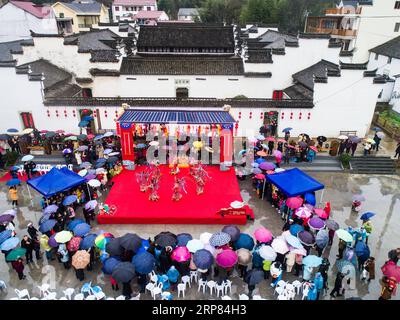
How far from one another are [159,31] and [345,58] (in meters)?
18.8

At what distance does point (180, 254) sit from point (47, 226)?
19.1 ft

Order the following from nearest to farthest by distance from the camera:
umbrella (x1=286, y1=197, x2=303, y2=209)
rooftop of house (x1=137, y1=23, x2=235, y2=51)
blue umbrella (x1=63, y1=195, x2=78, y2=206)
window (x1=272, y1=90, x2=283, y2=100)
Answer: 1. umbrella (x1=286, y1=197, x2=303, y2=209)
2. blue umbrella (x1=63, y1=195, x2=78, y2=206)
3. window (x1=272, y1=90, x2=283, y2=100)
4. rooftop of house (x1=137, y1=23, x2=235, y2=51)

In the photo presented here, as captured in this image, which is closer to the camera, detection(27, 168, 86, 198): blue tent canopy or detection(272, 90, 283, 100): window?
detection(27, 168, 86, 198): blue tent canopy

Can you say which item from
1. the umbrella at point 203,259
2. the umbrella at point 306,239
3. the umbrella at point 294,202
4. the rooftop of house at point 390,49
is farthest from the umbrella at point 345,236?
the rooftop of house at point 390,49

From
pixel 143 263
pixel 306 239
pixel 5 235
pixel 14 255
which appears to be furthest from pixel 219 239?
pixel 5 235

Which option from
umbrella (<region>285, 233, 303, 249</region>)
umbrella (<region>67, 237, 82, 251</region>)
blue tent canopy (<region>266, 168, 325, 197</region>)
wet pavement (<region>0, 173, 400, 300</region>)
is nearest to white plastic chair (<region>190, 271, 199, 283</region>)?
wet pavement (<region>0, 173, 400, 300</region>)

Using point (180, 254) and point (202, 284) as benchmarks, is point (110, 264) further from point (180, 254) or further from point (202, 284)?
point (202, 284)

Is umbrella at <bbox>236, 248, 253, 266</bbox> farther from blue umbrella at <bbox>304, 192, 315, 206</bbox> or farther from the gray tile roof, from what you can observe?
the gray tile roof

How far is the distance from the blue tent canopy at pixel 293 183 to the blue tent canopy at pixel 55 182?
1029 centimetres

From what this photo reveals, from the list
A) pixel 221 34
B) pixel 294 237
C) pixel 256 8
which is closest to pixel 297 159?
pixel 294 237

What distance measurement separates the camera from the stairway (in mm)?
22609

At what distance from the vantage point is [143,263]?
38.8ft

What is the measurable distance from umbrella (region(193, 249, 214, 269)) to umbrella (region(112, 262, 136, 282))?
2.27 m

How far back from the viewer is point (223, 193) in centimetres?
1886
